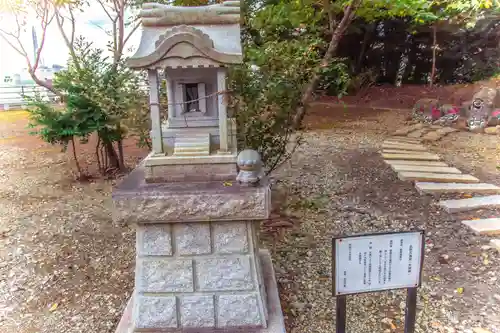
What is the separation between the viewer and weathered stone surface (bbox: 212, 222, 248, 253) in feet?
8.32

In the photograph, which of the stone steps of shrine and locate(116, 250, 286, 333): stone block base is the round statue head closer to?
locate(116, 250, 286, 333): stone block base

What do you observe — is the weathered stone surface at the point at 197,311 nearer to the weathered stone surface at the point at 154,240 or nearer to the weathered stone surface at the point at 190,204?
the weathered stone surface at the point at 154,240

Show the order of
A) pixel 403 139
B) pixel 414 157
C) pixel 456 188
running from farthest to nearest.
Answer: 1. pixel 403 139
2. pixel 414 157
3. pixel 456 188

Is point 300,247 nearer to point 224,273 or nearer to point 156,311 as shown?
point 224,273

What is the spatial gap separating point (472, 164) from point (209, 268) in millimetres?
5653

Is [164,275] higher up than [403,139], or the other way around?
[403,139]

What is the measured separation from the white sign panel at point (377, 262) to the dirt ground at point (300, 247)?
0.79 meters

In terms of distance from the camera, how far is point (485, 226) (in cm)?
418

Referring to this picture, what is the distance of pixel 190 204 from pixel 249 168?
0.43m

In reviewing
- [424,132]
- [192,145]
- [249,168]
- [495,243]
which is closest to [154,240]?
[192,145]

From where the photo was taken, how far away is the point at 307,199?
5.42 meters

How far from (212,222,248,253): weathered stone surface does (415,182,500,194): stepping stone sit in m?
3.55

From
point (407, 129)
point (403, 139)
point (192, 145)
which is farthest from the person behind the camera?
point (407, 129)

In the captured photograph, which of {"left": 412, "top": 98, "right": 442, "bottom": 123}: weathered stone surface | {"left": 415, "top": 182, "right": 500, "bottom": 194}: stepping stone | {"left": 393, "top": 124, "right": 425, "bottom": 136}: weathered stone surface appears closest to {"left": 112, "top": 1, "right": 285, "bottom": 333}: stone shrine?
{"left": 415, "top": 182, "right": 500, "bottom": 194}: stepping stone
